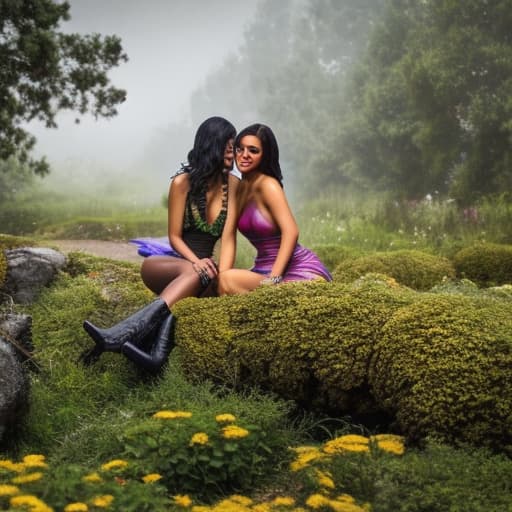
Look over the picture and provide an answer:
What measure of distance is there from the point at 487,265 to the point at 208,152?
18.5 ft

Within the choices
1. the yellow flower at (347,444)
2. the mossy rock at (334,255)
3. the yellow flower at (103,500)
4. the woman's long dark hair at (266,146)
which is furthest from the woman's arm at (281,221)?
the mossy rock at (334,255)

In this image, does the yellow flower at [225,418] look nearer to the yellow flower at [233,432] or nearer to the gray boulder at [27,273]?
the yellow flower at [233,432]

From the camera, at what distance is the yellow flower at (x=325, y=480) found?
3430 millimetres

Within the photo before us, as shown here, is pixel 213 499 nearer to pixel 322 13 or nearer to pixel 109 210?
pixel 109 210

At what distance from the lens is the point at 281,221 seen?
219 inches

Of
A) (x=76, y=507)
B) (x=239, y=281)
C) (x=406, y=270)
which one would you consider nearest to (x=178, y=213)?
(x=239, y=281)

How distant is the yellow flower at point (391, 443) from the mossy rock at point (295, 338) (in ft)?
1.69

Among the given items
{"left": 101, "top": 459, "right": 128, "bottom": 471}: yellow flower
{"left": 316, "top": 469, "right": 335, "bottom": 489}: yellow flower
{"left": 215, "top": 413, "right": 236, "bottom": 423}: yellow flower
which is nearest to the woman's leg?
{"left": 215, "top": 413, "right": 236, "bottom": 423}: yellow flower

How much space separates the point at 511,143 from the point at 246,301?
14.2 metres

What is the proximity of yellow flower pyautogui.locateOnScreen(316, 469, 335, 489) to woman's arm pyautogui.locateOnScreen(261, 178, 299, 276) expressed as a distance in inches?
84.7

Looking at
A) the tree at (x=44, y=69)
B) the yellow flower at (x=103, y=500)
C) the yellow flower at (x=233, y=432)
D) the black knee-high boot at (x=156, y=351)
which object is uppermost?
the tree at (x=44, y=69)

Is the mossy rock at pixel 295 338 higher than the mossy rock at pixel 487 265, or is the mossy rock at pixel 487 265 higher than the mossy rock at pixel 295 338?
the mossy rock at pixel 487 265

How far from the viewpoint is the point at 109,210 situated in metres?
22.6

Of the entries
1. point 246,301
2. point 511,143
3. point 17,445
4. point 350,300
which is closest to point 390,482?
point 350,300
